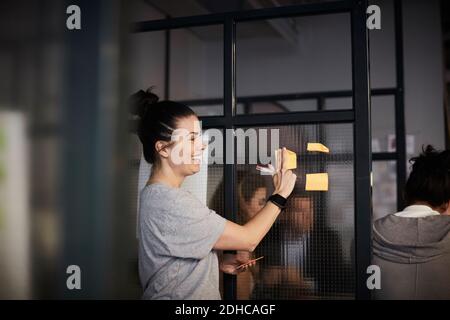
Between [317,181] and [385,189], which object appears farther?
[385,189]

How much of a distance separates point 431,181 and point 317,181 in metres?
0.61

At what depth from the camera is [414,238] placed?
1.75m

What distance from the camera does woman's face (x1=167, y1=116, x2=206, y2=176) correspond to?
4.71 ft

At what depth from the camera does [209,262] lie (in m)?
1.39

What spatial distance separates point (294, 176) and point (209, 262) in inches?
12.9

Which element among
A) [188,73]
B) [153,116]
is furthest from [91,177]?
[188,73]

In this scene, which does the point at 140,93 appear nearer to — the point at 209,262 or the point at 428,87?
the point at 209,262

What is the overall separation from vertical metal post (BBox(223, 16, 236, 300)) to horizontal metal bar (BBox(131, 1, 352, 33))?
3cm

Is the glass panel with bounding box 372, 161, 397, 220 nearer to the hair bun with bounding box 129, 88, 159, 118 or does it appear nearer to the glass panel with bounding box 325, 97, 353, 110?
the glass panel with bounding box 325, 97, 353, 110

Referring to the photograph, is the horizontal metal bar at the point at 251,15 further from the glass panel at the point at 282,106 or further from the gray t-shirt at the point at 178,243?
the glass panel at the point at 282,106

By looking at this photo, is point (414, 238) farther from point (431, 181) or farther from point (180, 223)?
point (180, 223)

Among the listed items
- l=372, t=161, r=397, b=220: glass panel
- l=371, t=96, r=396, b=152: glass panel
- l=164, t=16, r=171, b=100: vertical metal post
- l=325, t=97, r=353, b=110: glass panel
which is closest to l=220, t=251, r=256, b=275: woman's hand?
l=164, t=16, r=171, b=100: vertical metal post

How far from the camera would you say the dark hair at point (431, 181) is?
6.08ft
